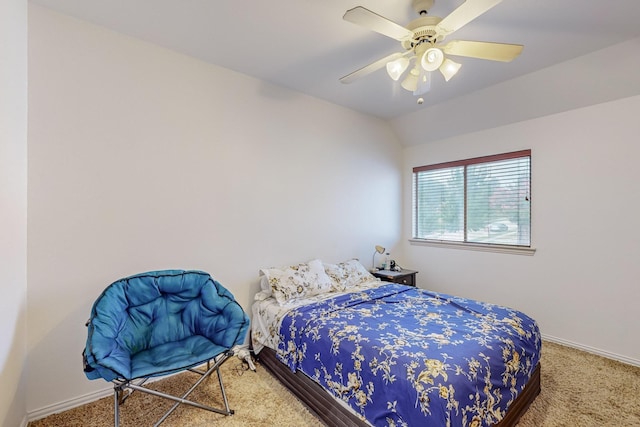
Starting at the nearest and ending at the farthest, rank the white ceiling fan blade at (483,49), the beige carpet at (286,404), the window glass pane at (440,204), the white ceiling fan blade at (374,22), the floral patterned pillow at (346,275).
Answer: the white ceiling fan blade at (374,22) < the white ceiling fan blade at (483,49) < the beige carpet at (286,404) < the floral patterned pillow at (346,275) < the window glass pane at (440,204)

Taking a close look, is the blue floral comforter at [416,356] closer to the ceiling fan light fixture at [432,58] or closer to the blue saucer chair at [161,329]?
the blue saucer chair at [161,329]

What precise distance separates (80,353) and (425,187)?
4094 mm

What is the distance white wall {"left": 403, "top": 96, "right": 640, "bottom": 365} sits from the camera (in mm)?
2572

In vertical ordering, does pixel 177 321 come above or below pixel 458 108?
below

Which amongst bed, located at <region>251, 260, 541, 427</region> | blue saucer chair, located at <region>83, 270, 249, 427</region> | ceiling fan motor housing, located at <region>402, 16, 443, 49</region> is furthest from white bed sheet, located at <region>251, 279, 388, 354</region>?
ceiling fan motor housing, located at <region>402, 16, 443, 49</region>

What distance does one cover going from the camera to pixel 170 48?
7.82ft

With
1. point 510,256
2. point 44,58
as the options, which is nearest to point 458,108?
point 510,256

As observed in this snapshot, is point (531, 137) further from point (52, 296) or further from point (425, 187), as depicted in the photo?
point (52, 296)

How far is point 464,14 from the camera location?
1.50 metres

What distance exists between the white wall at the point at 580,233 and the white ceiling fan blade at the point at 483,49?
1.71m

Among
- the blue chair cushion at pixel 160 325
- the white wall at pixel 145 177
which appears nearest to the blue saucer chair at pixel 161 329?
the blue chair cushion at pixel 160 325

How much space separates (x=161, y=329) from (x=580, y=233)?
3.80 metres

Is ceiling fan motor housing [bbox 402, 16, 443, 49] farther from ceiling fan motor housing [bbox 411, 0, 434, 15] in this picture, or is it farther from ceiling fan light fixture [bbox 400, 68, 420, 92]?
ceiling fan light fixture [bbox 400, 68, 420, 92]

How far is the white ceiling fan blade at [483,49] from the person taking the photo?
1.72m
